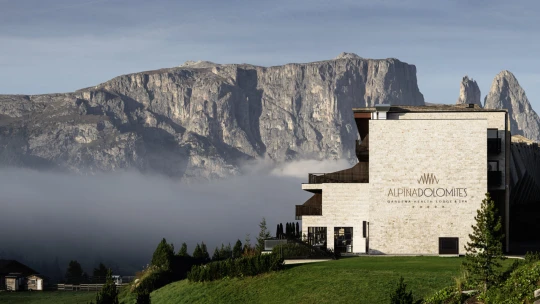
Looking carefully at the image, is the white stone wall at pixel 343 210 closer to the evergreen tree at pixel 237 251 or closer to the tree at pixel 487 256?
the evergreen tree at pixel 237 251

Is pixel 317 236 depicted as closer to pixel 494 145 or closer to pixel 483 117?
pixel 494 145

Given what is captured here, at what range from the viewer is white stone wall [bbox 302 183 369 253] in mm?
79500

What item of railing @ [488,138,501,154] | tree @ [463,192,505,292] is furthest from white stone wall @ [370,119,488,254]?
tree @ [463,192,505,292]

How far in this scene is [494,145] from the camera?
260 ft

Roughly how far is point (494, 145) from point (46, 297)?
4088 centimetres

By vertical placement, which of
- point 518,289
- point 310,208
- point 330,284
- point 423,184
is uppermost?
point 423,184

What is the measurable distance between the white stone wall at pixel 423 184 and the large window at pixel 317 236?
258 inches

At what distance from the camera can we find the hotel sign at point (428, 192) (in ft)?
247

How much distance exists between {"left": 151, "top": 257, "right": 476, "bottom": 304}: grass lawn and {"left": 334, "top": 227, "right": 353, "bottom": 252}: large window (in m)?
11.3

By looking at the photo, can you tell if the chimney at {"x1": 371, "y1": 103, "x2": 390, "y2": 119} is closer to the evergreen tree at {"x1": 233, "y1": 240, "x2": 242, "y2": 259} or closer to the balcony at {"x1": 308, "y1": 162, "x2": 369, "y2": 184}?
the balcony at {"x1": 308, "y1": 162, "x2": 369, "y2": 184}

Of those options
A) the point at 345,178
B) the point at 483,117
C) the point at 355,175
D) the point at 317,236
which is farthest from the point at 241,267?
the point at 483,117

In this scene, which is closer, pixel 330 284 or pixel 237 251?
pixel 330 284

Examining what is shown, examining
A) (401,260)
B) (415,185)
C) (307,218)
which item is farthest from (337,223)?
(401,260)

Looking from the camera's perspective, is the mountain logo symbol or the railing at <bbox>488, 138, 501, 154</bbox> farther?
the railing at <bbox>488, 138, 501, 154</bbox>
